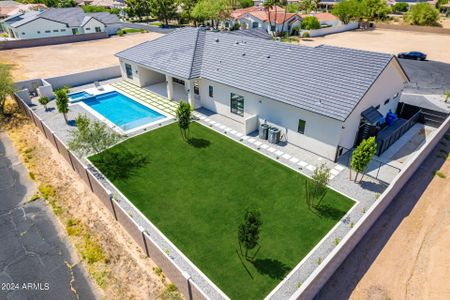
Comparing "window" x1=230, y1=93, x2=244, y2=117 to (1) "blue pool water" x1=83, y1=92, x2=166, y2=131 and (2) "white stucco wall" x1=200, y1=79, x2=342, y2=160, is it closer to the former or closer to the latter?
(2) "white stucco wall" x1=200, y1=79, x2=342, y2=160

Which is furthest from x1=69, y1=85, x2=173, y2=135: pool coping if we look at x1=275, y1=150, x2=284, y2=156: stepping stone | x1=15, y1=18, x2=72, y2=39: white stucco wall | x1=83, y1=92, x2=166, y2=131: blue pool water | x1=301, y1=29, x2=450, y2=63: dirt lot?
x1=301, y1=29, x2=450, y2=63: dirt lot

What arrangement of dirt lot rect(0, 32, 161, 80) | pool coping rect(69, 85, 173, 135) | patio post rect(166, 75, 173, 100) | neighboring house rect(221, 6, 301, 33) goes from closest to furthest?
pool coping rect(69, 85, 173, 135), patio post rect(166, 75, 173, 100), dirt lot rect(0, 32, 161, 80), neighboring house rect(221, 6, 301, 33)

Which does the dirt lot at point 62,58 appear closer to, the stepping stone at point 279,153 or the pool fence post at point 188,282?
the stepping stone at point 279,153

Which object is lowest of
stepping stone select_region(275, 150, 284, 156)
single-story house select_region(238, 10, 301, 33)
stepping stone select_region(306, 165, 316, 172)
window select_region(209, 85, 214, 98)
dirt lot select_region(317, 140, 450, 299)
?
dirt lot select_region(317, 140, 450, 299)

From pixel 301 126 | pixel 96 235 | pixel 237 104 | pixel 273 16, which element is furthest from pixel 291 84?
pixel 273 16

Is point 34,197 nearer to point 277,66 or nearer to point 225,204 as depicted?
point 225,204

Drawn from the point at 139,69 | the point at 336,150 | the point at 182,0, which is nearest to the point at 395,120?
the point at 336,150

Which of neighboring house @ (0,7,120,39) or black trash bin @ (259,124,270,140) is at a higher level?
neighboring house @ (0,7,120,39)

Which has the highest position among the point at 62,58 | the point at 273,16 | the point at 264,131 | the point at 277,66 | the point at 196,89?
the point at 273,16
